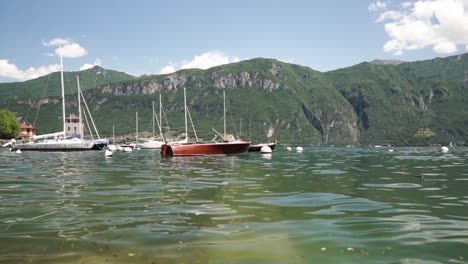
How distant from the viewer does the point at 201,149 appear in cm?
5162

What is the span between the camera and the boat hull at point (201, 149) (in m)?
50.8

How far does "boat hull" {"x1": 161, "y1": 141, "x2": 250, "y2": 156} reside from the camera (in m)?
50.8

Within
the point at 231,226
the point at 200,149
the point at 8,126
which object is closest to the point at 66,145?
the point at 200,149

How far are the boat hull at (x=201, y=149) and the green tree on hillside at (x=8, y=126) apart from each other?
350ft

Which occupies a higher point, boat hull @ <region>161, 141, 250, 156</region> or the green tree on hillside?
the green tree on hillside

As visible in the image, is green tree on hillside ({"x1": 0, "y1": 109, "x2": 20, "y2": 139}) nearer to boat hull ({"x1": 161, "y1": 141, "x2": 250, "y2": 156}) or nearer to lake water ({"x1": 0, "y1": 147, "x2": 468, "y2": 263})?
boat hull ({"x1": 161, "y1": 141, "x2": 250, "y2": 156})

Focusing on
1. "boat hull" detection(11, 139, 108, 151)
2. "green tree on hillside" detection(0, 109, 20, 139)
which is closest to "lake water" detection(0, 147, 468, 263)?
"boat hull" detection(11, 139, 108, 151)

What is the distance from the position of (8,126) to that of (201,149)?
364 feet

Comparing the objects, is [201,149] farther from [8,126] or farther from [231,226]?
[8,126]

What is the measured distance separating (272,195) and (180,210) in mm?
4582

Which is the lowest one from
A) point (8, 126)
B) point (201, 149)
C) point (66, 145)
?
point (201, 149)

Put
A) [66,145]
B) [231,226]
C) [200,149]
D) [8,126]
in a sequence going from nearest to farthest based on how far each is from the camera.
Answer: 1. [231,226]
2. [200,149]
3. [66,145]
4. [8,126]

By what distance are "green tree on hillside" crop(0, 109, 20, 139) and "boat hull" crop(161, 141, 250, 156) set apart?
107m

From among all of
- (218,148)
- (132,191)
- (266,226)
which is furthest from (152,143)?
(266,226)
